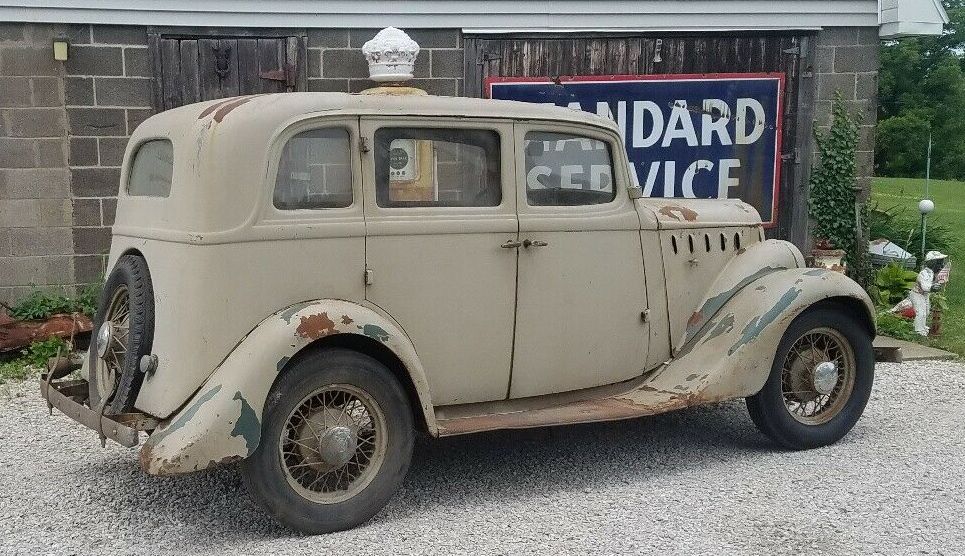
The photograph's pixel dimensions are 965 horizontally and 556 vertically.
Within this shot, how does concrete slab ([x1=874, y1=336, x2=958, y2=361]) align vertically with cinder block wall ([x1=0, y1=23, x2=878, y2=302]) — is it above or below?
below

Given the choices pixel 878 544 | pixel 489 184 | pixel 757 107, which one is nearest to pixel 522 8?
pixel 757 107

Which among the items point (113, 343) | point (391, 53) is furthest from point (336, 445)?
point (391, 53)

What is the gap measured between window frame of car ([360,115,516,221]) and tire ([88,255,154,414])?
1.02m

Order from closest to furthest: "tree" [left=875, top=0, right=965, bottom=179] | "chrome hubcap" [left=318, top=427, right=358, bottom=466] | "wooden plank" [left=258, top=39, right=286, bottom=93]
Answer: "chrome hubcap" [left=318, top=427, right=358, bottom=466] → "wooden plank" [left=258, top=39, right=286, bottom=93] → "tree" [left=875, top=0, right=965, bottom=179]

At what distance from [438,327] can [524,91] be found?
4.84 metres

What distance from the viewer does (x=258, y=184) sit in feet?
13.6

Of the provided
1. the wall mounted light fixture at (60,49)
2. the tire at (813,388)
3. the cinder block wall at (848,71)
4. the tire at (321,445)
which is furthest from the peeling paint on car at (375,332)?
the cinder block wall at (848,71)

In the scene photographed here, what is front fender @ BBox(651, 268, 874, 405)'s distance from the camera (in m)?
5.02

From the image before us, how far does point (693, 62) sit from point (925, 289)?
2.85 metres

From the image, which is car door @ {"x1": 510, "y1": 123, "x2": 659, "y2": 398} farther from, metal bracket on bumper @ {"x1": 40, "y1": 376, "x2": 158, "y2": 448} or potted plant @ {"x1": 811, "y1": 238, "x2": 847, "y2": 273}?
potted plant @ {"x1": 811, "y1": 238, "x2": 847, "y2": 273}

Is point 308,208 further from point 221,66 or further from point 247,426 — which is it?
point 221,66

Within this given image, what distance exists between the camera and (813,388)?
531 centimetres

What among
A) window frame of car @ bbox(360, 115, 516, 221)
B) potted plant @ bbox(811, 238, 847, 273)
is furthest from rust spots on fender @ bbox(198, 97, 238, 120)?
potted plant @ bbox(811, 238, 847, 273)

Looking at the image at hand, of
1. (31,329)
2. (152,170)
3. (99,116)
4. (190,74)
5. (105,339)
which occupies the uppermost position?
(190,74)
